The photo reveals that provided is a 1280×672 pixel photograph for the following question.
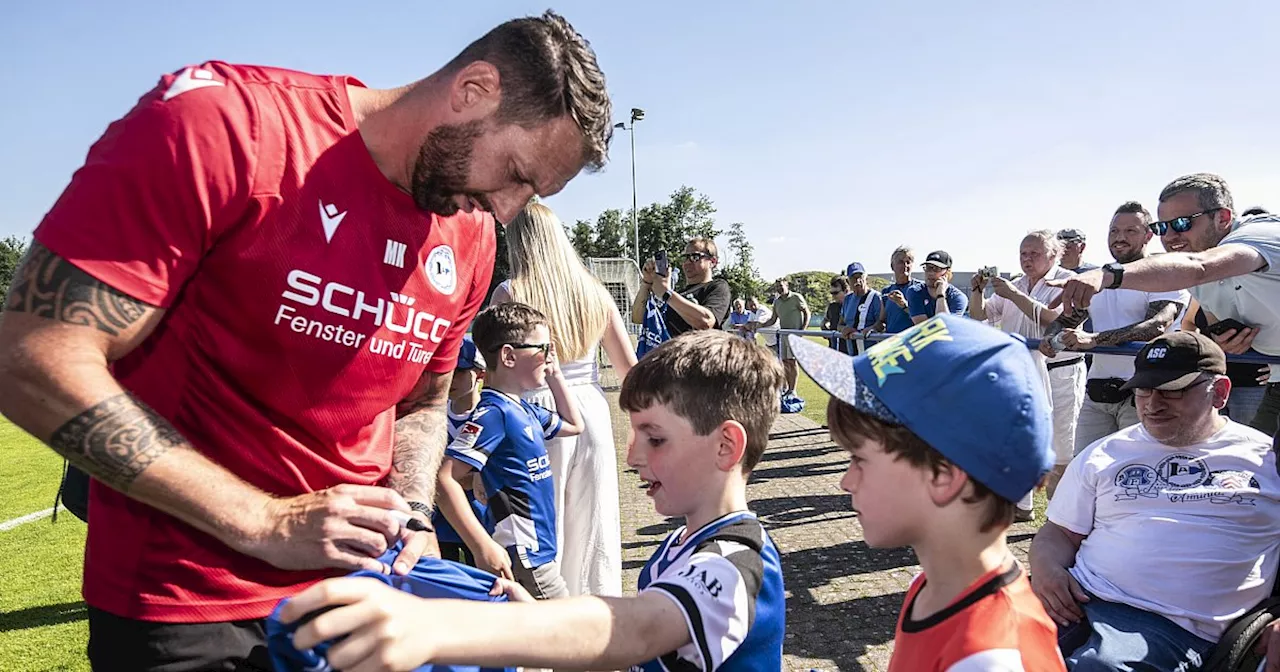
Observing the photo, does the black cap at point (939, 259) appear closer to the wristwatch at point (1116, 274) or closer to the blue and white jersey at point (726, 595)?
the wristwatch at point (1116, 274)

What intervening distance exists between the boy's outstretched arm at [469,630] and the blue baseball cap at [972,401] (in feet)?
2.19

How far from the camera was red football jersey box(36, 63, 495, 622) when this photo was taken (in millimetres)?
1406

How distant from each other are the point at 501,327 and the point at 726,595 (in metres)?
2.36

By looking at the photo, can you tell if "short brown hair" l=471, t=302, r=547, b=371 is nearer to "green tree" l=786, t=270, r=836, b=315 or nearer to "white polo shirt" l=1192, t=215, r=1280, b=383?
"white polo shirt" l=1192, t=215, r=1280, b=383

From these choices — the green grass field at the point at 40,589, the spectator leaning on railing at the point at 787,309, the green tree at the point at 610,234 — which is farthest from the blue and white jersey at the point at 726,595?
the green tree at the point at 610,234

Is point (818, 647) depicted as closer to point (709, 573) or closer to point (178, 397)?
point (709, 573)

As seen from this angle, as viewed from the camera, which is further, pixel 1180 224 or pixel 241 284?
pixel 1180 224

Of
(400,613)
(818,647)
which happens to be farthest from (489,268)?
(818,647)

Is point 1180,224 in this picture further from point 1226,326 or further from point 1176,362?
point 1176,362

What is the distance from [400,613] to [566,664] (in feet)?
Result: 1.11

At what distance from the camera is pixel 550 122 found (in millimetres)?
1848

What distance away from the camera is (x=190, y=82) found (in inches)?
60.1

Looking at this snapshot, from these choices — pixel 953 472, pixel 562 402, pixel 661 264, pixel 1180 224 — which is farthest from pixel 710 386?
pixel 661 264

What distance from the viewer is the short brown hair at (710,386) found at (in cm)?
212
